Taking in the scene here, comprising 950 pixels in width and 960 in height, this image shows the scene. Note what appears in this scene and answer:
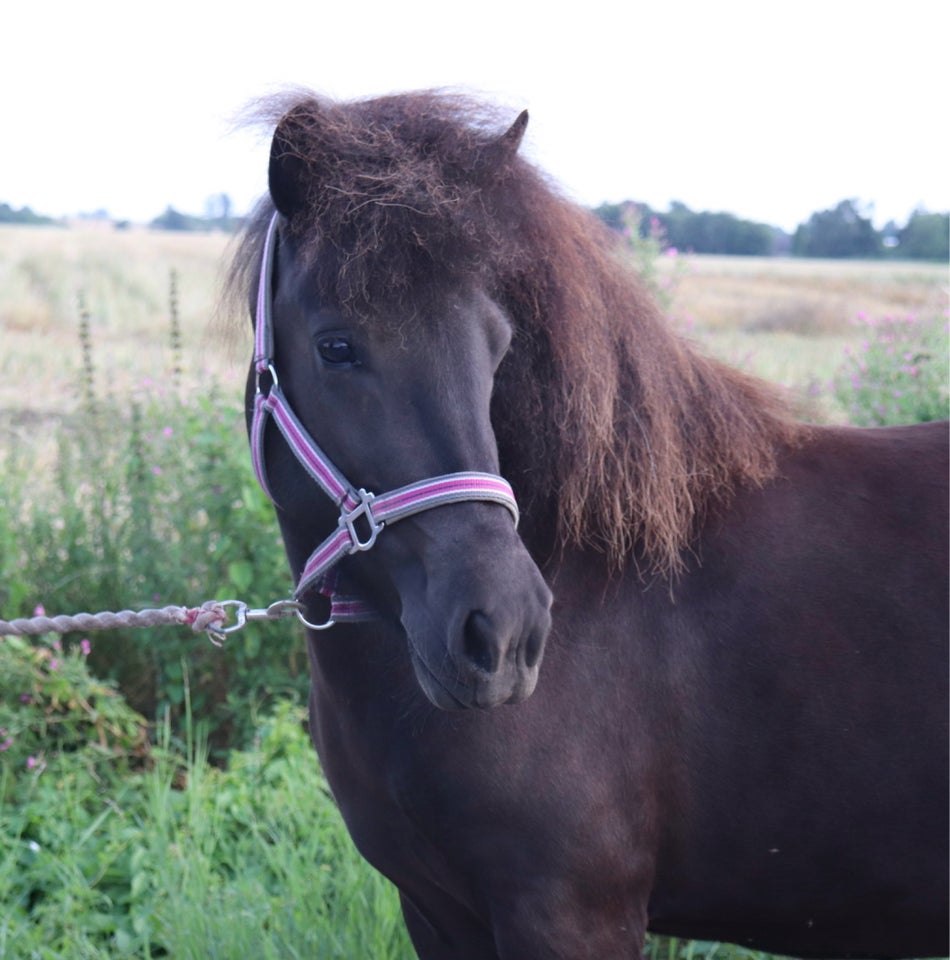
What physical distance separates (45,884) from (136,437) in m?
2.04

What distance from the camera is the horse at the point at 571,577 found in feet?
5.76

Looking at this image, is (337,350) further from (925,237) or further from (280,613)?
(925,237)

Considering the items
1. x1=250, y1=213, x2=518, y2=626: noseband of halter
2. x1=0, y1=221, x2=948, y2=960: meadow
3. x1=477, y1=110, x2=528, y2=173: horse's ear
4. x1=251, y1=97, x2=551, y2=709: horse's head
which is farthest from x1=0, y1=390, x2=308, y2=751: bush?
x1=477, y1=110, x2=528, y2=173: horse's ear

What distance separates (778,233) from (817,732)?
637 centimetres

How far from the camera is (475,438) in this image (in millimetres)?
1716

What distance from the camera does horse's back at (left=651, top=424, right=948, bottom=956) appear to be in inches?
74.4

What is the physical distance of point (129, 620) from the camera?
2.21m

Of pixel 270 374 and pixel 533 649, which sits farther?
pixel 270 374

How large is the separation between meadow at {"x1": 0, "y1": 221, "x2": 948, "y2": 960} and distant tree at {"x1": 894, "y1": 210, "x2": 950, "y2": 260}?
0.66m

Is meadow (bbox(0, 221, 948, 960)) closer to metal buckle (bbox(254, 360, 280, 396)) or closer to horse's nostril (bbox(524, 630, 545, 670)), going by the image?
metal buckle (bbox(254, 360, 280, 396))

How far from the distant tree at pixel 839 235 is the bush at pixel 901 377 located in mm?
1427

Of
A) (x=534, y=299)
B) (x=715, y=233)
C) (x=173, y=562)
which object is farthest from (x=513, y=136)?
(x=715, y=233)

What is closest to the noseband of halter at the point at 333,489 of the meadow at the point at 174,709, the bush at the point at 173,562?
the meadow at the point at 174,709

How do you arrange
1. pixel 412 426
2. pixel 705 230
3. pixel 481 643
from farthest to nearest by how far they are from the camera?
pixel 705 230 < pixel 412 426 < pixel 481 643
